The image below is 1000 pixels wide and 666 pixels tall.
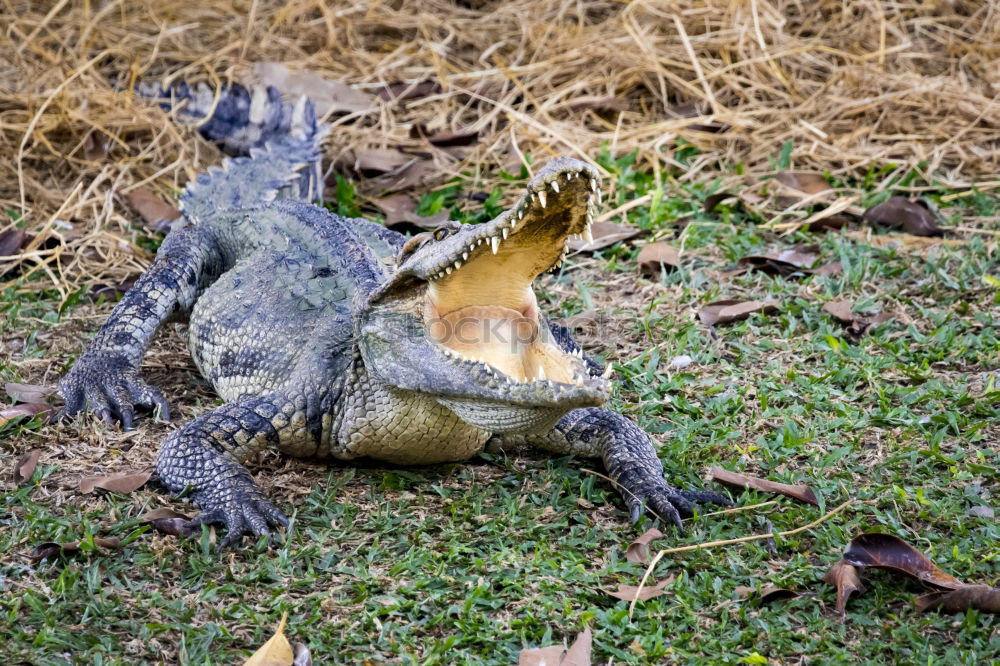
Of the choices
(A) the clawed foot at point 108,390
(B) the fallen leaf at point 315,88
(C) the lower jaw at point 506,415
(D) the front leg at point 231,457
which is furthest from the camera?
(B) the fallen leaf at point 315,88

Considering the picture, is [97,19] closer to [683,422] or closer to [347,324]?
[347,324]

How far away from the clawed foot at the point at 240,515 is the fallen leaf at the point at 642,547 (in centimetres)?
114

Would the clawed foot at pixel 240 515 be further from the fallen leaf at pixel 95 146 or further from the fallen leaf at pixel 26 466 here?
the fallen leaf at pixel 95 146

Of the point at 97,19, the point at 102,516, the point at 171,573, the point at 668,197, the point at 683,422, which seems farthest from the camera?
the point at 97,19

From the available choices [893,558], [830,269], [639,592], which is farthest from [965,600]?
[830,269]

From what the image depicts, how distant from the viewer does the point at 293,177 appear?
5.87m

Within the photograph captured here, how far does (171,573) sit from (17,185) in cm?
402

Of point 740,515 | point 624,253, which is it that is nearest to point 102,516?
point 740,515

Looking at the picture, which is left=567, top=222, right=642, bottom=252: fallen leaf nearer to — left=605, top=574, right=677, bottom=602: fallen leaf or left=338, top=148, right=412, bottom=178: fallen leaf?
left=338, top=148, right=412, bottom=178: fallen leaf

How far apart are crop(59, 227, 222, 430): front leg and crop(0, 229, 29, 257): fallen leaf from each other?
3.58ft

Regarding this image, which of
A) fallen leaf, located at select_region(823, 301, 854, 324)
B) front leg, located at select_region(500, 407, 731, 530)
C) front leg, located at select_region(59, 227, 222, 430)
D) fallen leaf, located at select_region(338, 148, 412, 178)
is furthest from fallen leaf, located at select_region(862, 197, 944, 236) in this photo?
front leg, located at select_region(59, 227, 222, 430)

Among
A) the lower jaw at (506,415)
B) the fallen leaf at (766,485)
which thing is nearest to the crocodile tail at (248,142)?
the lower jaw at (506,415)

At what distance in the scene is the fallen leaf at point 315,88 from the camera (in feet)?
23.9

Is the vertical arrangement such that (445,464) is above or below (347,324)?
below
